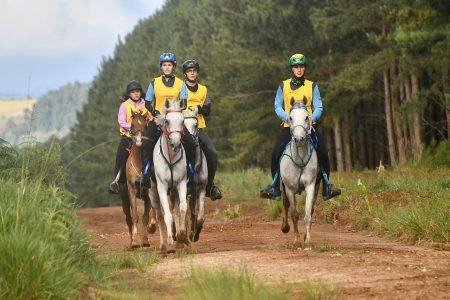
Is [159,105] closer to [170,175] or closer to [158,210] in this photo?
[170,175]

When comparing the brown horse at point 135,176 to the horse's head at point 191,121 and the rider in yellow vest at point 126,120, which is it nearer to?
the rider in yellow vest at point 126,120

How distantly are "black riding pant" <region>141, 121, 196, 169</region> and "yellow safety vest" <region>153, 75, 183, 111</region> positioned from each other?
0.46 metres

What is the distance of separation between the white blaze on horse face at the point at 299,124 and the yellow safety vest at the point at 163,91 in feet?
7.95

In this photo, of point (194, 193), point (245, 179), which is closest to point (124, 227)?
point (245, 179)

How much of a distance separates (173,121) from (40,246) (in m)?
5.17

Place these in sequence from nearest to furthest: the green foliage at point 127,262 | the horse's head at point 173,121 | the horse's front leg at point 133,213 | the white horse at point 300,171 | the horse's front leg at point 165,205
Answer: the green foliage at point 127,262
the horse's head at point 173,121
the horse's front leg at point 165,205
the white horse at point 300,171
the horse's front leg at point 133,213

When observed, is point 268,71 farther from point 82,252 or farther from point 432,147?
point 82,252

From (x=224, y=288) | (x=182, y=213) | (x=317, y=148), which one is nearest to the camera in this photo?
(x=224, y=288)

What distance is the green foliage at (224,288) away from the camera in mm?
6871

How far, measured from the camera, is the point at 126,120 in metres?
16.5

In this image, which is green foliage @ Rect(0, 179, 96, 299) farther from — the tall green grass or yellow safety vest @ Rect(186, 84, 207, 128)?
yellow safety vest @ Rect(186, 84, 207, 128)

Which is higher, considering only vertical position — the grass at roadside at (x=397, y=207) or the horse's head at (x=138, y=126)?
the horse's head at (x=138, y=126)

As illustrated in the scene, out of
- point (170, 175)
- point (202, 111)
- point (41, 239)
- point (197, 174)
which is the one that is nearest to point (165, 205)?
point (170, 175)

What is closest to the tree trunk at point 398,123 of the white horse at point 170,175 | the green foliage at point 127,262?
the white horse at point 170,175
